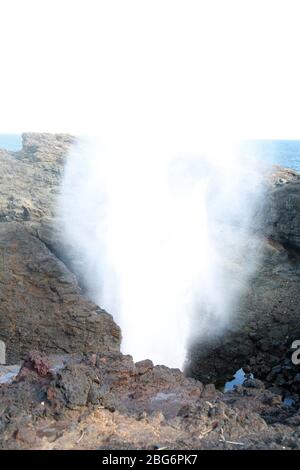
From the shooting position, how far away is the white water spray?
14875 millimetres

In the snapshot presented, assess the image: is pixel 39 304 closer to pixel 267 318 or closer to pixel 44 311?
pixel 44 311

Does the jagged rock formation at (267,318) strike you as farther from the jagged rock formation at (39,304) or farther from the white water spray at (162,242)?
the jagged rock formation at (39,304)

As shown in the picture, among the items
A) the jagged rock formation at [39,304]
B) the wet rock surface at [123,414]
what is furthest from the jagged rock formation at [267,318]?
the wet rock surface at [123,414]

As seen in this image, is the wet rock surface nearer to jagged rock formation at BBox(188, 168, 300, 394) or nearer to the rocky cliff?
the rocky cliff

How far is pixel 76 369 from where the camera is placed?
7.38m

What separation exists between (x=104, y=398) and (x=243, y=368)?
7.09m

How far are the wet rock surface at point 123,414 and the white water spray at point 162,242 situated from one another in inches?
217

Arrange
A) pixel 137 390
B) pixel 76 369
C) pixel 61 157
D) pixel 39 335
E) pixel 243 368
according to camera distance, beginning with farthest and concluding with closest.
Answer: pixel 61 157 < pixel 243 368 < pixel 39 335 < pixel 137 390 < pixel 76 369

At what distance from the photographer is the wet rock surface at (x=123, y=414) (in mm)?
6156

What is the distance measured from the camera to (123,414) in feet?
23.1
